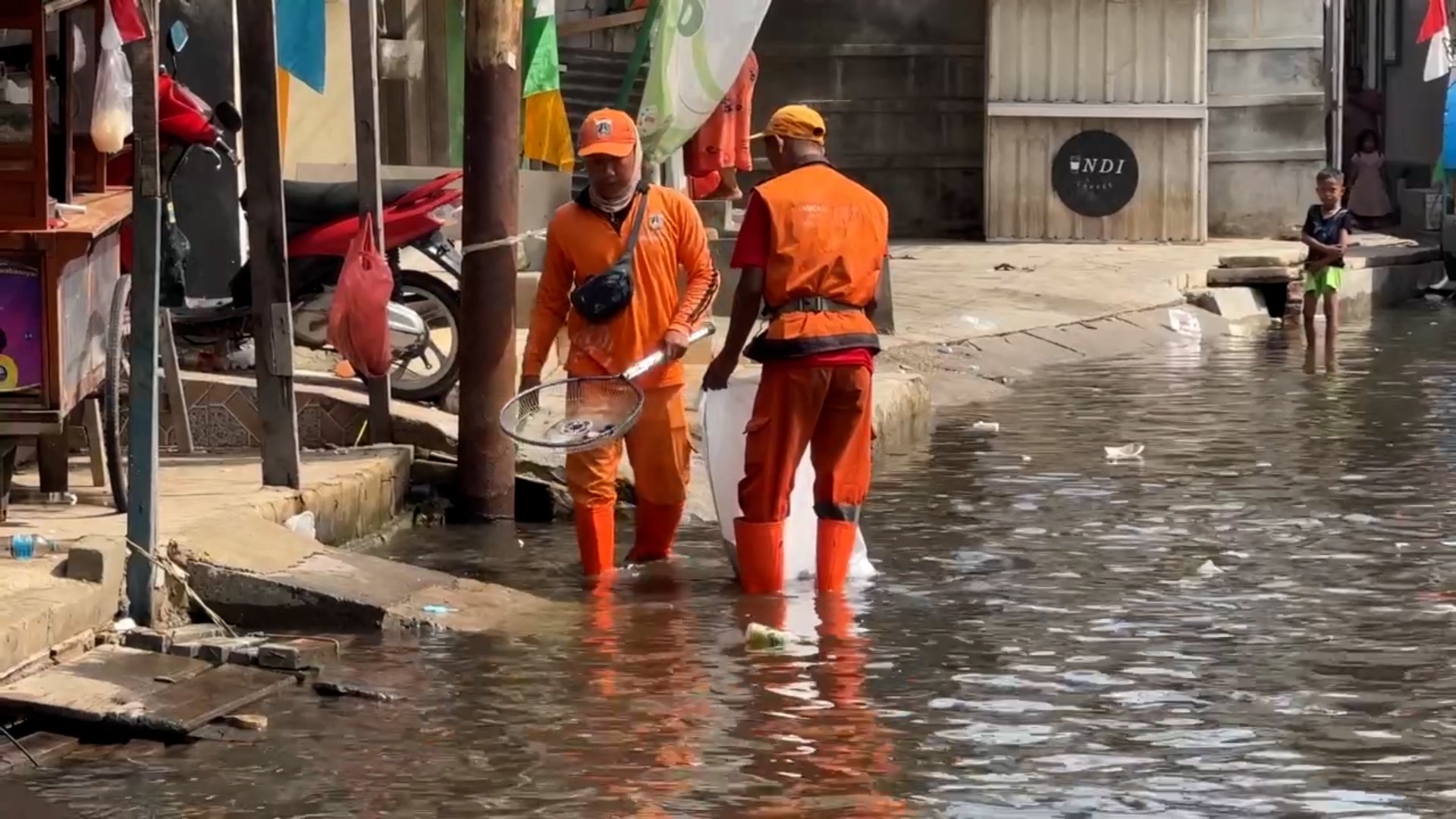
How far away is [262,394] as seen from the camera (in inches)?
377

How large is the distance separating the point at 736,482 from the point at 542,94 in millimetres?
5799

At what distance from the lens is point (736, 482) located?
30.9ft

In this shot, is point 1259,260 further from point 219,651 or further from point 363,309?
point 219,651

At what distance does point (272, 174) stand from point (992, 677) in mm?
3427

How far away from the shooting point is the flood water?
21.1ft

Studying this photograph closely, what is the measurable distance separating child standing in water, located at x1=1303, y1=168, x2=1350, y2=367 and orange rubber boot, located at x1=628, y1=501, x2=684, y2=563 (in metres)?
9.61

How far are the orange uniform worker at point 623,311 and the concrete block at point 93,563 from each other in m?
1.90

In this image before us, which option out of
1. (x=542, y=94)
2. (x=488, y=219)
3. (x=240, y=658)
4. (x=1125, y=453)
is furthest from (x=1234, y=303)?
(x=240, y=658)

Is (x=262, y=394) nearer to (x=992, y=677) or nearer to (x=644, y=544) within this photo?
(x=644, y=544)

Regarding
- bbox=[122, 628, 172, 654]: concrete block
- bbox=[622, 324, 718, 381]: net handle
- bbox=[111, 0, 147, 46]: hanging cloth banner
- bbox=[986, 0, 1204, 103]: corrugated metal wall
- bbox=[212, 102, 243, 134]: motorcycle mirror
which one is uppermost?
bbox=[986, 0, 1204, 103]: corrugated metal wall

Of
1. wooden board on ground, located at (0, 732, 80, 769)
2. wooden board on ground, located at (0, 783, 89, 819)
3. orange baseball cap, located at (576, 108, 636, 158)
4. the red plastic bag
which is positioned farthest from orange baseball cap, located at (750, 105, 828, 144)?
wooden board on ground, located at (0, 783, 89, 819)

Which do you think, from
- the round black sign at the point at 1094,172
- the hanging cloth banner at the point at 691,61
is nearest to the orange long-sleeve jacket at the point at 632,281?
the hanging cloth banner at the point at 691,61

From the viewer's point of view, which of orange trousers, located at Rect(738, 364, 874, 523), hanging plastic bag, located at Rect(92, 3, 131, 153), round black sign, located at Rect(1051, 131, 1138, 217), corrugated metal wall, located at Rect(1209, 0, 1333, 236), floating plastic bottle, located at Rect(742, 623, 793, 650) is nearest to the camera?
floating plastic bottle, located at Rect(742, 623, 793, 650)

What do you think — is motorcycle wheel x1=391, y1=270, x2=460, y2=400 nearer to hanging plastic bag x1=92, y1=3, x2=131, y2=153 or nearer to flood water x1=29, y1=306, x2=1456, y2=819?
flood water x1=29, y1=306, x2=1456, y2=819
